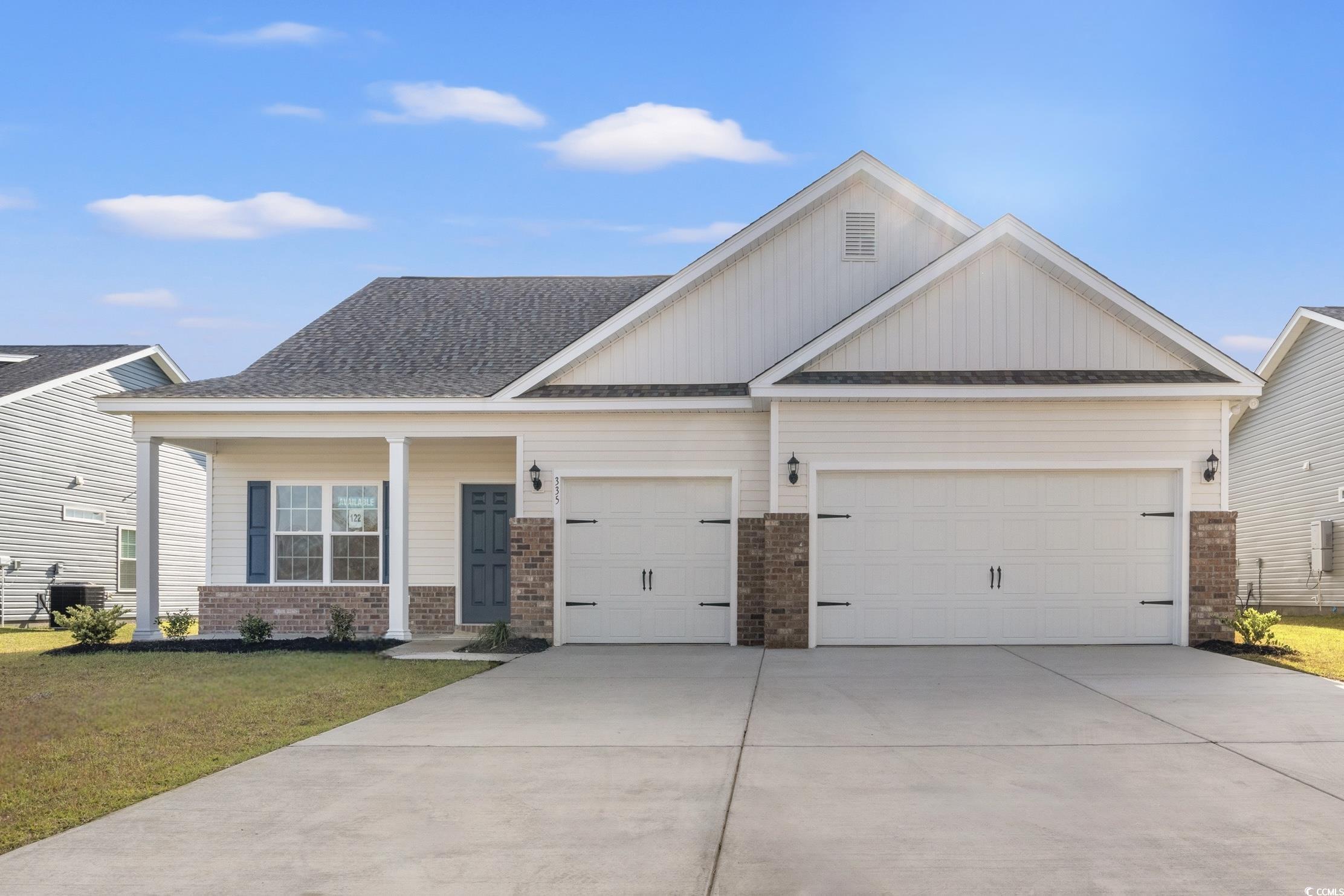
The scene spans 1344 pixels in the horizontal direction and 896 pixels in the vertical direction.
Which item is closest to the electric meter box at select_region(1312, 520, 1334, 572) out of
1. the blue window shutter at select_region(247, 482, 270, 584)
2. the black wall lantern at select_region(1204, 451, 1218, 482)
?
the black wall lantern at select_region(1204, 451, 1218, 482)

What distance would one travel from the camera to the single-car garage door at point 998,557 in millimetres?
14031

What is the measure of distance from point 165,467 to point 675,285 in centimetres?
1641

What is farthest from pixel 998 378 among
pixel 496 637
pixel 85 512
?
pixel 85 512

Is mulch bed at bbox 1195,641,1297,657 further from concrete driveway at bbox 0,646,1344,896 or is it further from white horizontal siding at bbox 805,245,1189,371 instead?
white horizontal siding at bbox 805,245,1189,371

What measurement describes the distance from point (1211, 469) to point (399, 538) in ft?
35.5

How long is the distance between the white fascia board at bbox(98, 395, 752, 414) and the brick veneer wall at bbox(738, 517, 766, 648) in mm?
1639

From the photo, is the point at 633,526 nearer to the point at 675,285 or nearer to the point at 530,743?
the point at 675,285

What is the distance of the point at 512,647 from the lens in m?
14.4

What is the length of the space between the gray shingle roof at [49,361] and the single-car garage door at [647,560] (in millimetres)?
14346

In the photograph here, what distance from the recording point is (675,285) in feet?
50.0

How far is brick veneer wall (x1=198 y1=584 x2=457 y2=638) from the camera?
17.0 meters

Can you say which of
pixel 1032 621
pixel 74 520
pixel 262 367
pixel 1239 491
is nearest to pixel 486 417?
pixel 262 367

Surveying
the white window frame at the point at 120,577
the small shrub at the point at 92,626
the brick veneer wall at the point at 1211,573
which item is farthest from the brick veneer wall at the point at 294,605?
the brick veneer wall at the point at 1211,573

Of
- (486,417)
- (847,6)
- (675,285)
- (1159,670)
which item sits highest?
(847,6)
